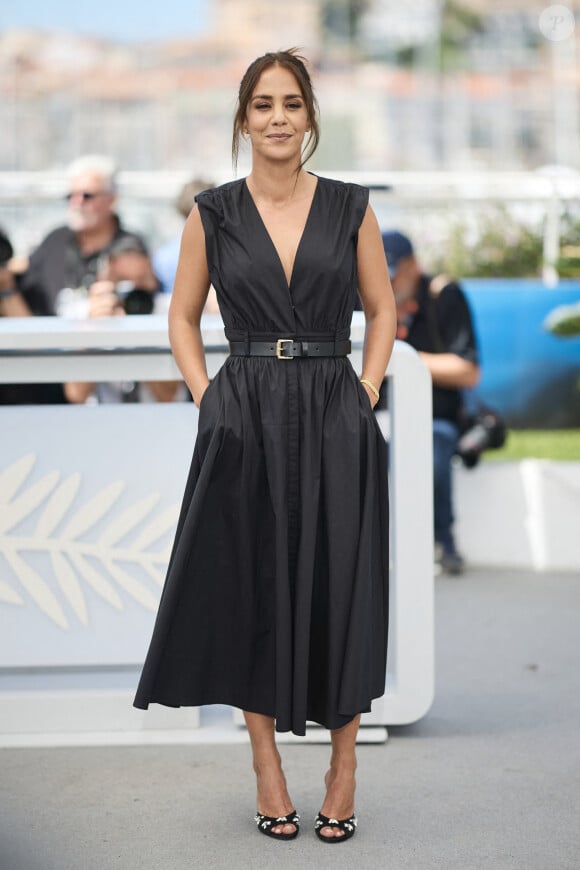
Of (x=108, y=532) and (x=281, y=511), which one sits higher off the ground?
(x=281, y=511)

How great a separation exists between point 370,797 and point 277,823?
0.39 m

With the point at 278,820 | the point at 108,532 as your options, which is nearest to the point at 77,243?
the point at 108,532

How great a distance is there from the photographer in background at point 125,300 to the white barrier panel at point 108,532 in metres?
0.73

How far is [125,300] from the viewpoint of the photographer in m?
5.74

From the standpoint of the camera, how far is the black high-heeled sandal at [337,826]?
356cm

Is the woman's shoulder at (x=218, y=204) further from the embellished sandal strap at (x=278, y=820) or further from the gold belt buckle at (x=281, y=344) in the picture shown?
the embellished sandal strap at (x=278, y=820)

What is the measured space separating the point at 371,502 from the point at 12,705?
156cm

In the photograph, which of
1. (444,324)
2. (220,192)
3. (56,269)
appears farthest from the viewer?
(56,269)

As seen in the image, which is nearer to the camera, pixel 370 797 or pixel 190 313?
pixel 190 313

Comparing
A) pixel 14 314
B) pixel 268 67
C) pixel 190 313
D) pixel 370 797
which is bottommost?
pixel 370 797

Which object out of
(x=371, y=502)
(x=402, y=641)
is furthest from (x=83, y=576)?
(x=371, y=502)

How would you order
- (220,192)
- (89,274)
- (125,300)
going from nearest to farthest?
(220,192)
(125,300)
(89,274)

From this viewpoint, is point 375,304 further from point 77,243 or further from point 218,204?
point 77,243

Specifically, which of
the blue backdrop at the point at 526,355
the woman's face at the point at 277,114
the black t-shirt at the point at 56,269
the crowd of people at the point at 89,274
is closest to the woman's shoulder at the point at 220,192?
the woman's face at the point at 277,114
